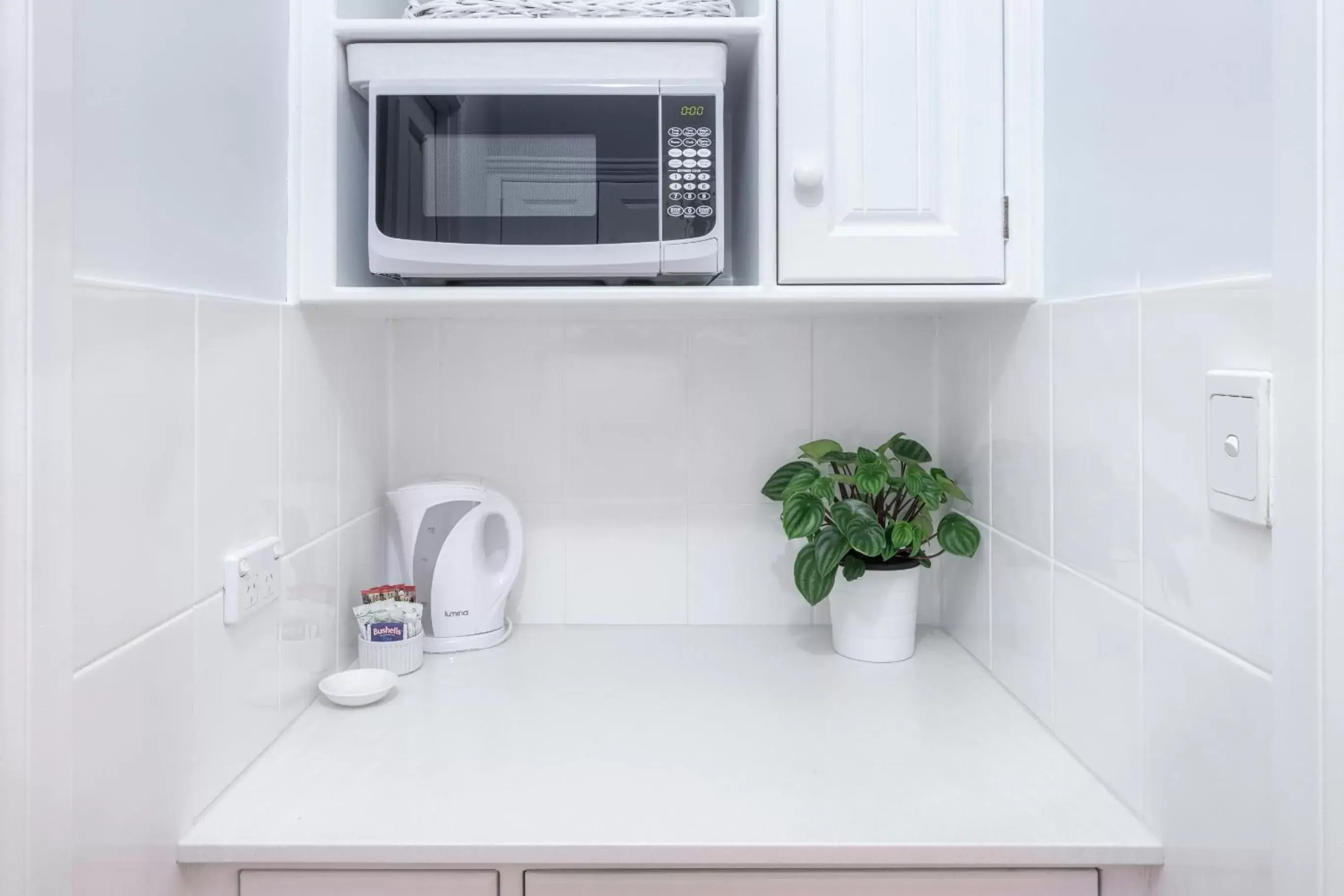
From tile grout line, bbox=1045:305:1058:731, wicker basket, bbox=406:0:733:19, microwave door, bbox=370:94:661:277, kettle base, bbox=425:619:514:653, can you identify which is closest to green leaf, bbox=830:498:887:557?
tile grout line, bbox=1045:305:1058:731

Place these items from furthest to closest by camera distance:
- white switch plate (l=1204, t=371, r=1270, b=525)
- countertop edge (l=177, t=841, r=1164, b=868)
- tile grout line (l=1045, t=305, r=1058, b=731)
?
1. tile grout line (l=1045, t=305, r=1058, b=731)
2. countertop edge (l=177, t=841, r=1164, b=868)
3. white switch plate (l=1204, t=371, r=1270, b=525)

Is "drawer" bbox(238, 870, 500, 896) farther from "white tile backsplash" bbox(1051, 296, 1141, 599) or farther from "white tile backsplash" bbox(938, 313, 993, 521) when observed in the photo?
A: "white tile backsplash" bbox(938, 313, 993, 521)

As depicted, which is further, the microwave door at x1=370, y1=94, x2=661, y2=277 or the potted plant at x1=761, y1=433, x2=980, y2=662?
the potted plant at x1=761, y1=433, x2=980, y2=662

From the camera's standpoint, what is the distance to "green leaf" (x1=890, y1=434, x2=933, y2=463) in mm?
1339

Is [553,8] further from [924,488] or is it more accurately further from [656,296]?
[924,488]

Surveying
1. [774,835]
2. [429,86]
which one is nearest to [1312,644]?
[774,835]

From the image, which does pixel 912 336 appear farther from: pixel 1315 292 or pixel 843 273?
pixel 1315 292

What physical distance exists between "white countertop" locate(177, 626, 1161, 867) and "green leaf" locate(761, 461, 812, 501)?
10.4 inches

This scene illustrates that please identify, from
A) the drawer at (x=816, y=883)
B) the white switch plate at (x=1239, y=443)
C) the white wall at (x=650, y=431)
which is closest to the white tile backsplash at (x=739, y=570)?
the white wall at (x=650, y=431)

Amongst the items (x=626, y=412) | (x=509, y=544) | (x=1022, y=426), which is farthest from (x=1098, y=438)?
(x=509, y=544)

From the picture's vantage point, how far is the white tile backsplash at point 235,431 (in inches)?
33.5

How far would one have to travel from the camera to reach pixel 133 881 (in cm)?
73

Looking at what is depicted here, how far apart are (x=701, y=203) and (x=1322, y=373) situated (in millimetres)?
666

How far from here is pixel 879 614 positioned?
4.29ft
